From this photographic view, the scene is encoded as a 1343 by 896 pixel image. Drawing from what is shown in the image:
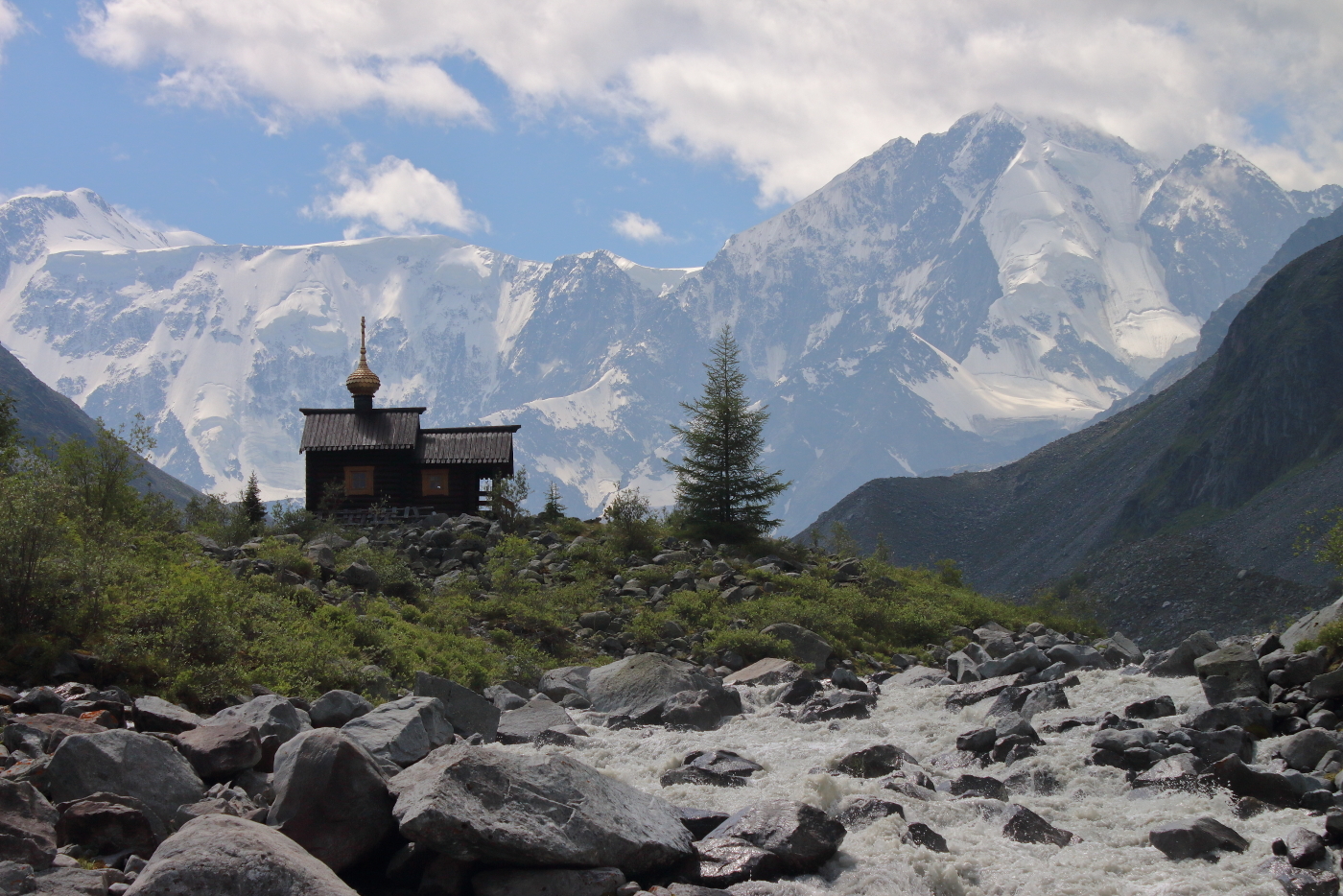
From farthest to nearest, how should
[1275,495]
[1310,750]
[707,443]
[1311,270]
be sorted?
[1311,270]
[1275,495]
[707,443]
[1310,750]

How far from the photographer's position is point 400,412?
45875 mm

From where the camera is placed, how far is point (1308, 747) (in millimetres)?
13312

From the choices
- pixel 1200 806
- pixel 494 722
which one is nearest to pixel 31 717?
pixel 494 722

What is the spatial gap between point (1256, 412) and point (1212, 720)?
384 feet

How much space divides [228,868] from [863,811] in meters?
7.32

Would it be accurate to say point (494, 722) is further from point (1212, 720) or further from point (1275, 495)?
point (1275, 495)

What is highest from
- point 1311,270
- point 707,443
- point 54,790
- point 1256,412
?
point 1311,270

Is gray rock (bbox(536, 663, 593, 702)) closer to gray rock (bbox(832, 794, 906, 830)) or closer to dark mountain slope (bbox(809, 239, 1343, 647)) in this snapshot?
gray rock (bbox(832, 794, 906, 830))

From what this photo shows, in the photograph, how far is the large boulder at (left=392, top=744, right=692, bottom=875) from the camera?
31.3ft

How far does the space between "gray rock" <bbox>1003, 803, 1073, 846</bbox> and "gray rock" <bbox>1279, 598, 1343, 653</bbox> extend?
24.5 feet

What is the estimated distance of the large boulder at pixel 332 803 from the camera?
9.79 m

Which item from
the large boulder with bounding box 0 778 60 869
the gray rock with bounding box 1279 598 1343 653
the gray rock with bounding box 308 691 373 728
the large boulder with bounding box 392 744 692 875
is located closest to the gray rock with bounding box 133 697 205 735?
the gray rock with bounding box 308 691 373 728

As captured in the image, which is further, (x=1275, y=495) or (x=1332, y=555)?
(x=1275, y=495)

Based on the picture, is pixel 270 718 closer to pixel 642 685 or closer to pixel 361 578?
pixel 642 685
